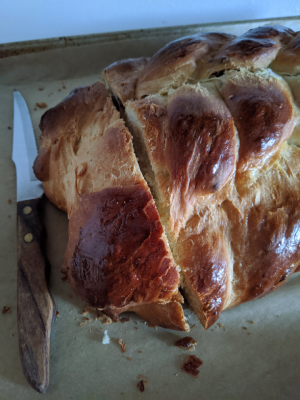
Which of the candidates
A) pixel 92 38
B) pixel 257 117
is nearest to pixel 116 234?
pixel 257 117

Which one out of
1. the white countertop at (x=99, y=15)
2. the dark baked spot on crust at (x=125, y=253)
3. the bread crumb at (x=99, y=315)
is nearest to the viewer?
the dark baked spot on crust at (x=125, y=253)

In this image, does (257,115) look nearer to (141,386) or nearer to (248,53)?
(248,53)

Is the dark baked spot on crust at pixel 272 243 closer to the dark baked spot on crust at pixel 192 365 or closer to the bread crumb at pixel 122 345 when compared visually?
the dark baked spot on crust at pixel 192 365

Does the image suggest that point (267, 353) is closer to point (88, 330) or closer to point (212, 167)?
point (88, 330)

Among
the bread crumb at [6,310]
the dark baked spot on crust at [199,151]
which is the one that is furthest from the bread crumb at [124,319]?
the dark baked spot on crust at [199,151]

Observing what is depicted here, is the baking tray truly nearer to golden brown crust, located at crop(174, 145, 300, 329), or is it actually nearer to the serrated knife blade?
A: the serrated knife blade

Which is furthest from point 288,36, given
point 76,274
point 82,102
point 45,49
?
point 45,49

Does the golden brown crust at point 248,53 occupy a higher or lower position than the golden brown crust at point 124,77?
higher

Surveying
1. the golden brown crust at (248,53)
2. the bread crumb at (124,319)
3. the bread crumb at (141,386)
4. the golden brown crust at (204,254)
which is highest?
the golden brown crust at (248,53)
